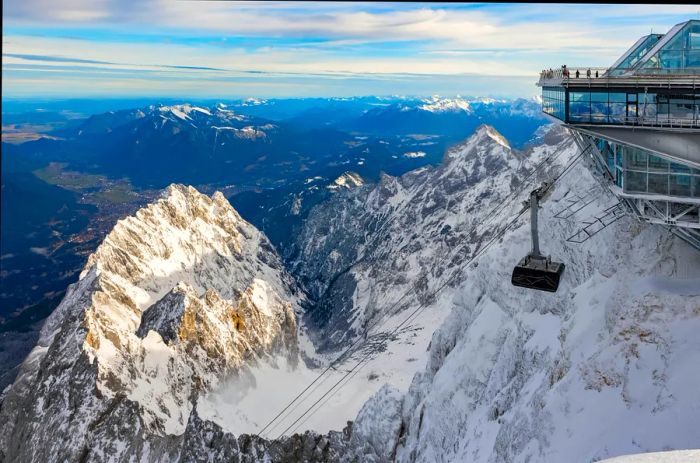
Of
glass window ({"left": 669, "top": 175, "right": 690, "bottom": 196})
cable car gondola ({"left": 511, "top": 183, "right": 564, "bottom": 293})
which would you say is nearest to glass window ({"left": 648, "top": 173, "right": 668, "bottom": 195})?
glass window ({"left": 669, "top": 175, "right": 690, "bottom": 196})

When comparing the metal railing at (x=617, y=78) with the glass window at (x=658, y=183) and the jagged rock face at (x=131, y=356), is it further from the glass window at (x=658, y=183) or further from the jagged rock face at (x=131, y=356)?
the jagged rock face at (x=131, y=356)

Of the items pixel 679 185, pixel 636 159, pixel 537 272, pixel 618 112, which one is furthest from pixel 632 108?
pixel 537 272

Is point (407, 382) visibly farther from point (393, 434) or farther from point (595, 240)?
point (595, 240)

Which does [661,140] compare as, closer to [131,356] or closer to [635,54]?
[635,54]

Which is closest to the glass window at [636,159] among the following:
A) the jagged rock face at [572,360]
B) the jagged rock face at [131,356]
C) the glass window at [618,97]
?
the glass window at [618,97]

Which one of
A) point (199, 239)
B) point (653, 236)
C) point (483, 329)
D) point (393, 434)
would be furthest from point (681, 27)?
point (199, 239)
